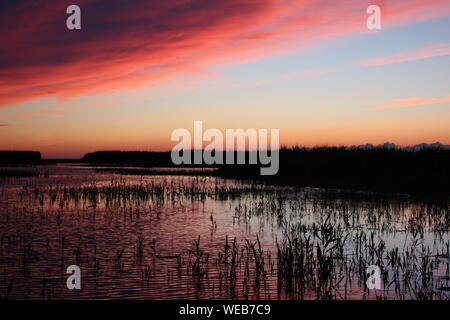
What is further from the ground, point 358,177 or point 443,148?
point 443,148

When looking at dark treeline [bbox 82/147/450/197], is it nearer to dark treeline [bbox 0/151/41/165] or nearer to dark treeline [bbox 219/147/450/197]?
dark treeline [bbox 219/147/450/197]

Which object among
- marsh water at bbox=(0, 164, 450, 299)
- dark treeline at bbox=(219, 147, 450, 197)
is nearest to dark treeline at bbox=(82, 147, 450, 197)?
dark treeline at bbox=(219, 147, 450, 197)

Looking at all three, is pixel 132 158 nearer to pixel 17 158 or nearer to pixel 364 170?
pixel 17 158

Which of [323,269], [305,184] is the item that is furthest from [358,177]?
[323,269]

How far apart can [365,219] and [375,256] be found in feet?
21.8

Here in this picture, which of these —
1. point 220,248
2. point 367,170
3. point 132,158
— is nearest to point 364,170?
point 367,170

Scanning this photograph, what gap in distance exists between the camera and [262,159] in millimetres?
55500

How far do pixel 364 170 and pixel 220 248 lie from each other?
25.7 metres

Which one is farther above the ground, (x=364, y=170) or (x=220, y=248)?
(x=364, y=170)

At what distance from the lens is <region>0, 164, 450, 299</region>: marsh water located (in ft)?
32.9

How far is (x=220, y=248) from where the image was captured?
46.8 feet

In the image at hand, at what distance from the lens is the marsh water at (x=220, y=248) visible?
10023 mm

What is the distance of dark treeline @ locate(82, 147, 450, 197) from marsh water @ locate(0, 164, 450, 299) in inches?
248
